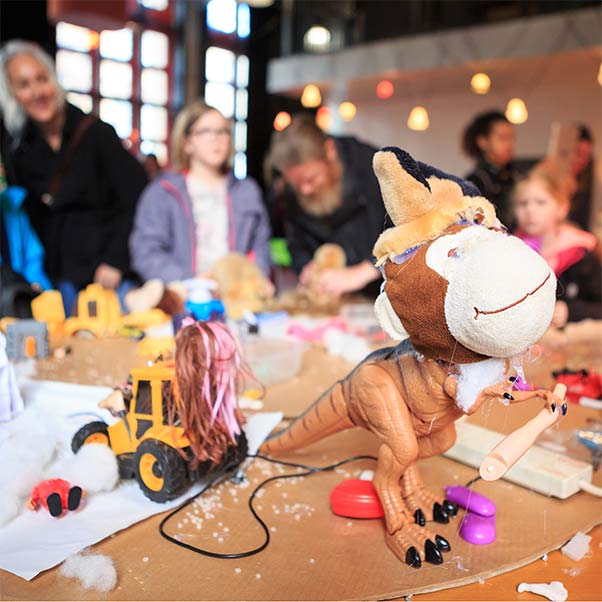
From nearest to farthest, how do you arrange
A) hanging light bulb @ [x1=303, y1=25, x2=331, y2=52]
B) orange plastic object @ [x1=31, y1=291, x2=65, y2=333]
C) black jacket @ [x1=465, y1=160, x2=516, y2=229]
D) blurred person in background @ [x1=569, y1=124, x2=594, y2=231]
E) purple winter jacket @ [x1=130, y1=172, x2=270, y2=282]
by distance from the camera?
orange plastic object @ [x1=31, y1=291, x2=65, y2=333]
purple winter jacket @ [x1=130, y1=172, x2=270, y2=282]
black jacket @ [x1=465, y1=160, x2=516, y2=229]
blurred person in background @ [x1=569, y1=124, x2=594, y2=231]
hanging light bulb @ [x1=303, y1=25, x2=331, y2=52]

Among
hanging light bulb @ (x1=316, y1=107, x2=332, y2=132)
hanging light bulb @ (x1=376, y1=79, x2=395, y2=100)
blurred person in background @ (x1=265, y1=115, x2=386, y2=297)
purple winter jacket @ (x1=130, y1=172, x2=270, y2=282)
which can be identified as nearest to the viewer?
blurred person in background @ (x1=265, y1=115, x2=386, y2=297)

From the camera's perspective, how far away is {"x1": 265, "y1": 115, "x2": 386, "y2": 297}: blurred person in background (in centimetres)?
187

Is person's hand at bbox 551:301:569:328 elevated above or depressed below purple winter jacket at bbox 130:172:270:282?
below

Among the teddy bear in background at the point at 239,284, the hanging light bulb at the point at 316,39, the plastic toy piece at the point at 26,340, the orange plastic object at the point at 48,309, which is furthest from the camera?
the hanging light bulb at the point at 316,39

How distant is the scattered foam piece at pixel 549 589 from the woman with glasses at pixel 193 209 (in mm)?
1461

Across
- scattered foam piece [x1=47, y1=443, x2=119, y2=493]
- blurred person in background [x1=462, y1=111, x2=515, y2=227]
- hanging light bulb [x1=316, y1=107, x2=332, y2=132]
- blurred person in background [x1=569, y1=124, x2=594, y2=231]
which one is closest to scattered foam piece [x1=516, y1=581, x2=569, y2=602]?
scattered foam piece [x1=47, y1=443, x2=119, y2=493]

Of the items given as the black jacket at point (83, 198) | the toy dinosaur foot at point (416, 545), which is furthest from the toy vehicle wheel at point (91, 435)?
the black jacket at point (83, 198)

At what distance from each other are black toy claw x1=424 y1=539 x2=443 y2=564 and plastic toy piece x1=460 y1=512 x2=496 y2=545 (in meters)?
0.06

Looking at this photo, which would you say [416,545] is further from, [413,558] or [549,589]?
[549,589]

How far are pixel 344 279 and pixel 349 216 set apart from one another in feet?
1.00

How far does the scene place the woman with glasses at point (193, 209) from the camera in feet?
6.39

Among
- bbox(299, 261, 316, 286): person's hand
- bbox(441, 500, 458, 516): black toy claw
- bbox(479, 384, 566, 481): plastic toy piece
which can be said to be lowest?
bbox(441, 500, 458, 516): black toy claw

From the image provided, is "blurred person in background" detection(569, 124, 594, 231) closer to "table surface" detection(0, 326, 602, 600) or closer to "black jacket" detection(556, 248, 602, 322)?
"black jacket" detection(556, 248, 602, 322)

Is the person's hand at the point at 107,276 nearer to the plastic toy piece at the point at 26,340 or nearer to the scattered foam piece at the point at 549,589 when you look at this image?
the plastic toy piece at the point at 26,340
